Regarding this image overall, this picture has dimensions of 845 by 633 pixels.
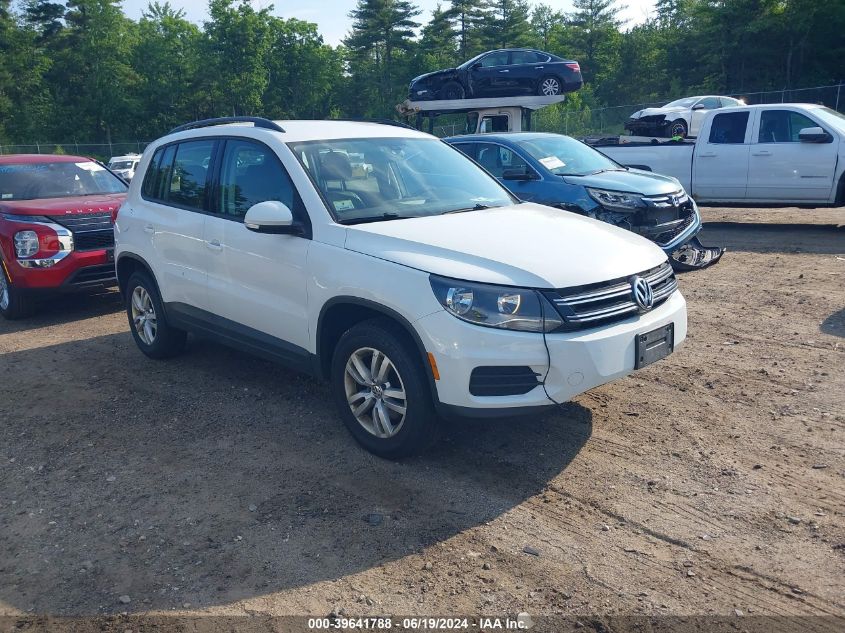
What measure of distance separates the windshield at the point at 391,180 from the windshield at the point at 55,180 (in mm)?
5563

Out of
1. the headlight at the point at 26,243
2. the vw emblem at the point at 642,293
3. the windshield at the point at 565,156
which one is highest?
the windshield at the point at 565,156

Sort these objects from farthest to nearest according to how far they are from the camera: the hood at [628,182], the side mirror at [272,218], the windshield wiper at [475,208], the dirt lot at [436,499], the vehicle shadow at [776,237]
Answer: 1. the vehicle shadow at [776,237]
2. the hood at [628,182]
3. the windshield wiper at [475,208]
4. the side mirror at [272,218]
5. the dirt lot at [436,499]

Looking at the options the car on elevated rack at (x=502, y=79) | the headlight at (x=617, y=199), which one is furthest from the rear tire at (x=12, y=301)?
the car on elevated rack at (x=502, y=79)

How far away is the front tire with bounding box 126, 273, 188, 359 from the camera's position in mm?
6410

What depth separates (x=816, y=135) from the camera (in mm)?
11422

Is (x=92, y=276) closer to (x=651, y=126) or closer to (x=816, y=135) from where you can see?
(x=816, y=135)

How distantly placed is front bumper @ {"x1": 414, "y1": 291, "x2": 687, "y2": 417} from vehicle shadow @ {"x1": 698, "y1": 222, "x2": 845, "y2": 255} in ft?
24.9

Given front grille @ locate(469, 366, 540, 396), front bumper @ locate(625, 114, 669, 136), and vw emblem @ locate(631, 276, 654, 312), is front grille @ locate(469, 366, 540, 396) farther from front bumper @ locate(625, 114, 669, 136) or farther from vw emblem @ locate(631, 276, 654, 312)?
front bumper @ locate(625, 114, 669, 136)

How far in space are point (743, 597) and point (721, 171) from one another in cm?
1075

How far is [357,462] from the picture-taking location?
449 cm

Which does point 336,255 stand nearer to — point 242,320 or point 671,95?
point 242,320

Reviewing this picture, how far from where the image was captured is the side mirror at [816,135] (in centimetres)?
1140

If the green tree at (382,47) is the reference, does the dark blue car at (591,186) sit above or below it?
below

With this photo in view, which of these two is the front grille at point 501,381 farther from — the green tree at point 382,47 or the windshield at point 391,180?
the green tree at point 382,47
